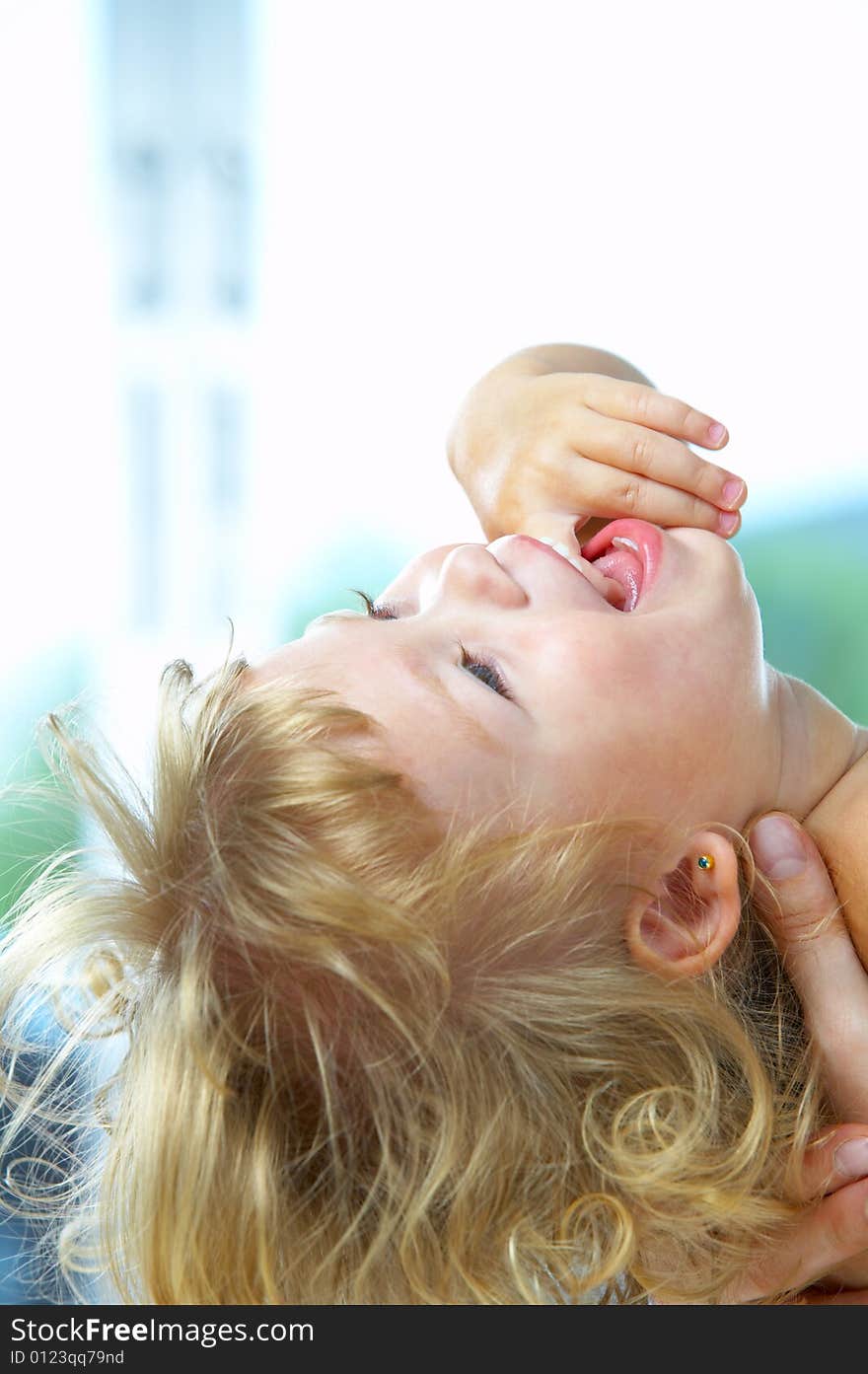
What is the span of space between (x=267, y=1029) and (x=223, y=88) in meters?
1.97

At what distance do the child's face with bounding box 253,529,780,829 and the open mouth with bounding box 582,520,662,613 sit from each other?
0.02m

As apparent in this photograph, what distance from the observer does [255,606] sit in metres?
2.46

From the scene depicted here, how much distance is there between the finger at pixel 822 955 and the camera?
0.87 meters

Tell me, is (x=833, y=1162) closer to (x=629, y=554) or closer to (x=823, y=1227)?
(x=823, y=1227)

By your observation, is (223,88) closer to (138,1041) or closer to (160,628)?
(160,628)

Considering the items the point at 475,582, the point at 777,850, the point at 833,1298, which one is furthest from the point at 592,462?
the point at 833,1298

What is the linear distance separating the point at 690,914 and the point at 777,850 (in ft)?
0.23

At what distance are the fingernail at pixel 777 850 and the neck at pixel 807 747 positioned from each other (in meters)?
0.04

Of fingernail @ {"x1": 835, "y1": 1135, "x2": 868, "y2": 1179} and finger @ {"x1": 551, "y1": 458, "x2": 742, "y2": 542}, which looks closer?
fingernail @ {"x1": 835, "y1": 1135, "x2": 868, "y2": 1179}

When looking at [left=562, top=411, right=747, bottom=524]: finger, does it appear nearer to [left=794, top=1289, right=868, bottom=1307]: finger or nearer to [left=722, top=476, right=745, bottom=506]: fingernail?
[left=722, top=476, right=745, bottom=506]: fingernail

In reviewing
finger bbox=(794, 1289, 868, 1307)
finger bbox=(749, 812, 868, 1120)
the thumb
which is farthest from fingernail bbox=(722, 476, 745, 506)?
finger bbox=(794, 1289, 868, 1307)

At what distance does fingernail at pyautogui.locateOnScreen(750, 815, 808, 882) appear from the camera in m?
0.87

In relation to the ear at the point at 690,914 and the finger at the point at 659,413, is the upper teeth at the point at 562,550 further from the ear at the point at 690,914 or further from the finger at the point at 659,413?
the ear at the point at 690,914

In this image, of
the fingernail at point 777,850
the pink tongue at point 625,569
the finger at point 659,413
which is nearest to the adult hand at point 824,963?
the fingernail at point 777,850
